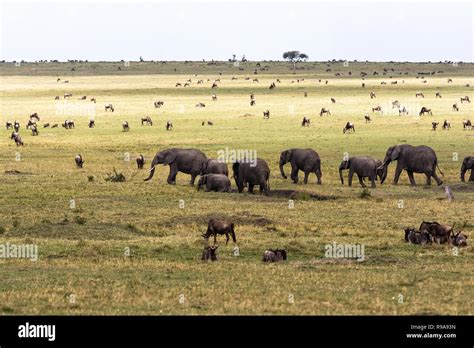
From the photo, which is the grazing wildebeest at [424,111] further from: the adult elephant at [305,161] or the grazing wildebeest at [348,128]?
the adult elephant at [305,161]

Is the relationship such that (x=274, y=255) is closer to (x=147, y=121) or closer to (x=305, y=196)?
(x=305, y=196)

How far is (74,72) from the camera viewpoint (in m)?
154

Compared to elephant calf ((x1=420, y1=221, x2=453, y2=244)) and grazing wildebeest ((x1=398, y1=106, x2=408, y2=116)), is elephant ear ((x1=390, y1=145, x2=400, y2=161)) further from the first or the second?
grazing wildebeest ((x1=398, y1=106, x2=408, y2=116))

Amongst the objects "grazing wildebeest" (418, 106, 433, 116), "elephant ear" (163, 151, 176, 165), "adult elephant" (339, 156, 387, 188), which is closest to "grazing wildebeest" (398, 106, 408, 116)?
"grazing wildebeest" (418, 106, 433, 116)

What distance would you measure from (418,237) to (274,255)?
4.15 meters

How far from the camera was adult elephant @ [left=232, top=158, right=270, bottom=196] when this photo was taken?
3356 cm

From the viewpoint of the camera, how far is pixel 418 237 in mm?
24031

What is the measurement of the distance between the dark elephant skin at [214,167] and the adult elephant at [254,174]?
687 mm

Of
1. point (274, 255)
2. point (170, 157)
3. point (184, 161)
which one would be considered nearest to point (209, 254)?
point (274, 255)

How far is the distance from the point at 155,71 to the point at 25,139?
321 ft

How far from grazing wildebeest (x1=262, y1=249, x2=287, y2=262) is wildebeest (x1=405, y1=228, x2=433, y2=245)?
378 cm

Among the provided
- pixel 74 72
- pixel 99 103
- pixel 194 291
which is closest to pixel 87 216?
pixel 194 291

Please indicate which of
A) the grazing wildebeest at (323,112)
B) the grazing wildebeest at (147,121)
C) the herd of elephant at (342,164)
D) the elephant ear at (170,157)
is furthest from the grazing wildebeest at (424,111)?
the elephant ear at (170,157)

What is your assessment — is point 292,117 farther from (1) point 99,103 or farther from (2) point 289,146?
(1) point 99,103
